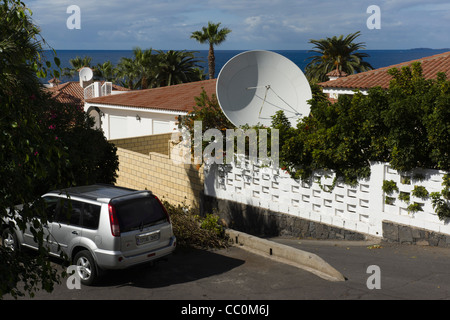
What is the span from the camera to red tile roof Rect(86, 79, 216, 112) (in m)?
26.6

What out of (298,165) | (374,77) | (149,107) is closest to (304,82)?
(298,165)

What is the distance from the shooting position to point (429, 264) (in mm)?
9891

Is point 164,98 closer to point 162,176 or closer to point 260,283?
point 162,176

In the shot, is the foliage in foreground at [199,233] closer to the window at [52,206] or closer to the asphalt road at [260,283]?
the asphalt road at [260,283]

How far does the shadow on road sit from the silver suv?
420mm

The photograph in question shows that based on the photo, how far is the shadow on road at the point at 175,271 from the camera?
31.0 feet

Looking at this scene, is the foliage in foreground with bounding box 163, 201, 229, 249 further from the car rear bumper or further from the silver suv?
the car rear bumper

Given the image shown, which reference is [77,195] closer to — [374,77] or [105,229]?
[105,229]

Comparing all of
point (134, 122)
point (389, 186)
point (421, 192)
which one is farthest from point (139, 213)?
point (134, 122)

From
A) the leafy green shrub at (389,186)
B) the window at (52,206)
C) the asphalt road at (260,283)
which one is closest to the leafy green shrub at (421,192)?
the leafy green shrub at (389,186)

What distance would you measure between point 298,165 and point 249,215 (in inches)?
93.2

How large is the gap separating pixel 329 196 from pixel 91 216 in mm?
6012

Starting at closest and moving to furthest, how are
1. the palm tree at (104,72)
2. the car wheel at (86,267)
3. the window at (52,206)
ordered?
the car wheel at (86,267), the window at (52,206), the palm tree at (104,72)

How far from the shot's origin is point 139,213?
30.9 ft
